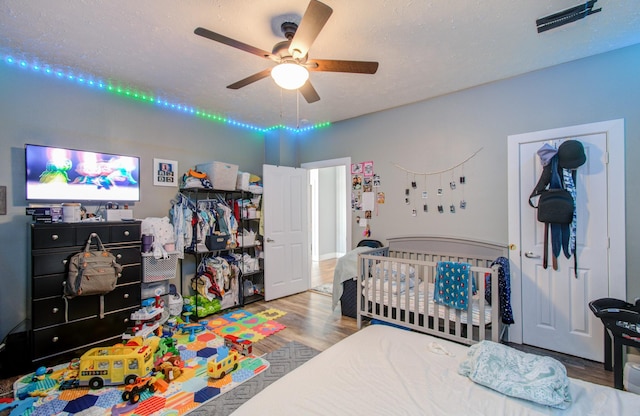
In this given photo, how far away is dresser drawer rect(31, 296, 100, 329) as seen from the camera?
243 centimetres

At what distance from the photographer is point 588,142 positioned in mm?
2586

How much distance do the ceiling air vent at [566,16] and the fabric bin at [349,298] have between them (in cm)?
289

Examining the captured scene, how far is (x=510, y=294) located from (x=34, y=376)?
4281mm

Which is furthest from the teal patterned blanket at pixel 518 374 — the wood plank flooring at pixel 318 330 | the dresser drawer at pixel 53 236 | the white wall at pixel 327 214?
the white wall at pixel 327 214

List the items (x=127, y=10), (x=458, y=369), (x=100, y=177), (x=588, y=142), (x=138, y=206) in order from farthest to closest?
(x=138, y=206) → (x=100, y=177) → (x=588, y=142) → (x=127, y=10) → (x=458, y=369)

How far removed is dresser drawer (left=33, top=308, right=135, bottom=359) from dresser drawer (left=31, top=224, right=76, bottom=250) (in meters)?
0.71

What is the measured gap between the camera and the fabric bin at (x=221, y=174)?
3.74 m

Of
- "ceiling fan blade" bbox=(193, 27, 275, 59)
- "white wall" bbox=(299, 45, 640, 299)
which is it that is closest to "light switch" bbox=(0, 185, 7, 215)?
"ceiling fan blade" bbox=(193, 27, 275, 59)

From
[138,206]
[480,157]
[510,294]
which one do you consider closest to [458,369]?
[510,294]

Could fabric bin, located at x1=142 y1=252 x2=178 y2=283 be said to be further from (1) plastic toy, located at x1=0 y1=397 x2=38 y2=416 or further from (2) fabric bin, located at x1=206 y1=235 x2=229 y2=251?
(1) plastic toy, located at x1=0 y1=397 x2=38 y2=416

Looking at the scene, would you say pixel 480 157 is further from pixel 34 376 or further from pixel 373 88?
pixel 34 376

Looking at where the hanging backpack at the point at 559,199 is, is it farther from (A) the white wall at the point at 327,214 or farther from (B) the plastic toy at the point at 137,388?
(A) the white wall at the point at 327,214

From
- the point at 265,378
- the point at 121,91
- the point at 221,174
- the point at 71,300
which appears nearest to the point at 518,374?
the point at 265,378

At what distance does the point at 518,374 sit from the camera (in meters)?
1.37
